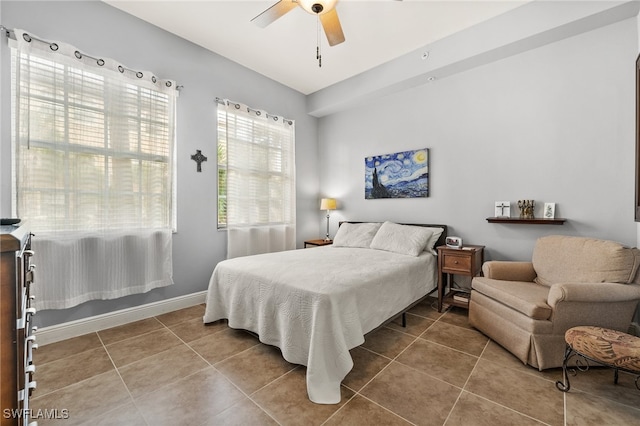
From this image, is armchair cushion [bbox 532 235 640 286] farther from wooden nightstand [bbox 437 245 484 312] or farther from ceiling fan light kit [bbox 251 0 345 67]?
ceiling fan light kit [bbox 251 0 345 67]

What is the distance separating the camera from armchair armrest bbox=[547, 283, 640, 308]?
185cm

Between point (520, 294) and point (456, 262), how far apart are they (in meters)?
0.87

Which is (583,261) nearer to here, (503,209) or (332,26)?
(503,209)

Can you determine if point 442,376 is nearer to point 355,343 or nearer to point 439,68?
point 355,343

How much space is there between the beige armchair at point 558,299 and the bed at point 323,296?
0.75 meters

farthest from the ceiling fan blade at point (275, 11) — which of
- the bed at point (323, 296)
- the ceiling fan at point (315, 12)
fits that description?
the bed at point (323, 296)

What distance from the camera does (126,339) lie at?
2.46m

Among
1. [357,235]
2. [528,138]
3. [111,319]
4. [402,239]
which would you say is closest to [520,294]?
[402,239]

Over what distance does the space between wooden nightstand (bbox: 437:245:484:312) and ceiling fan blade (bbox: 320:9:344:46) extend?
2.49 metres

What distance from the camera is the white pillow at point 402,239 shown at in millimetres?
3254

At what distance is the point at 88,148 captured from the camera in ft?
8.23

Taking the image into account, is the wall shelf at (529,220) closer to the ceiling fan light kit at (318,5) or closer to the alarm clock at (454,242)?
the alarm clock at (454,242)

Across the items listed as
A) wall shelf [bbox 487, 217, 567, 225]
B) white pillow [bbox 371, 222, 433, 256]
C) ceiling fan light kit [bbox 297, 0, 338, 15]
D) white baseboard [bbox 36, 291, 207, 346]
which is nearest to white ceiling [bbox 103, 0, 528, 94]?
ceiling fan light kit [bbox 297, 0, 338, 15]

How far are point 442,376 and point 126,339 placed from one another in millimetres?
2704
